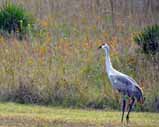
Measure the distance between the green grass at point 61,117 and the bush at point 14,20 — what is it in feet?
15.9

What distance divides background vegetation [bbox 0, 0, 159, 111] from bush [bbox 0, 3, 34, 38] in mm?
399

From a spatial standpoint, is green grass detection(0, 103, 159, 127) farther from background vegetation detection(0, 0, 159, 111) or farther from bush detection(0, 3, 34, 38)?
bush detection(0, 3, 34, 38)

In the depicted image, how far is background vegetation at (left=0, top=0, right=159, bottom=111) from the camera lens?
16.7 m

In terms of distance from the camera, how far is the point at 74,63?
58.7 ft

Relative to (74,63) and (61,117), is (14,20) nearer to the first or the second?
(74,63)

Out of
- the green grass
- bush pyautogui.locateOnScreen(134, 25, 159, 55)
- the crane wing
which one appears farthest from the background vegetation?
the crane wing

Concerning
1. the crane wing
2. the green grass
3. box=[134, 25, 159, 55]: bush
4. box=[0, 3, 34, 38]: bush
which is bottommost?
the green grass

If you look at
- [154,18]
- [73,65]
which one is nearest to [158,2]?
[154,18]

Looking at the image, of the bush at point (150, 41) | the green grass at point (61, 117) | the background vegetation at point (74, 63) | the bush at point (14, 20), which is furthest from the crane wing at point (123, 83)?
the bush at point (14, 20)

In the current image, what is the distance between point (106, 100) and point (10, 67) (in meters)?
Result: 2.59

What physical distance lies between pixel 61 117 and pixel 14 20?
266 inches

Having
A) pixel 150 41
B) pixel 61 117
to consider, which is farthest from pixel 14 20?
pixel 61 117

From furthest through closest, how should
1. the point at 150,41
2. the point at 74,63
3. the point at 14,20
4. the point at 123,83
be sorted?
the point at 14,20 → the point at 150,41 → the point at 74,63 → the point at 123,83

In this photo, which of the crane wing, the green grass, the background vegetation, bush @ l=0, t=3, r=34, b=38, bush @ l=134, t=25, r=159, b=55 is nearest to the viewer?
the green grass
